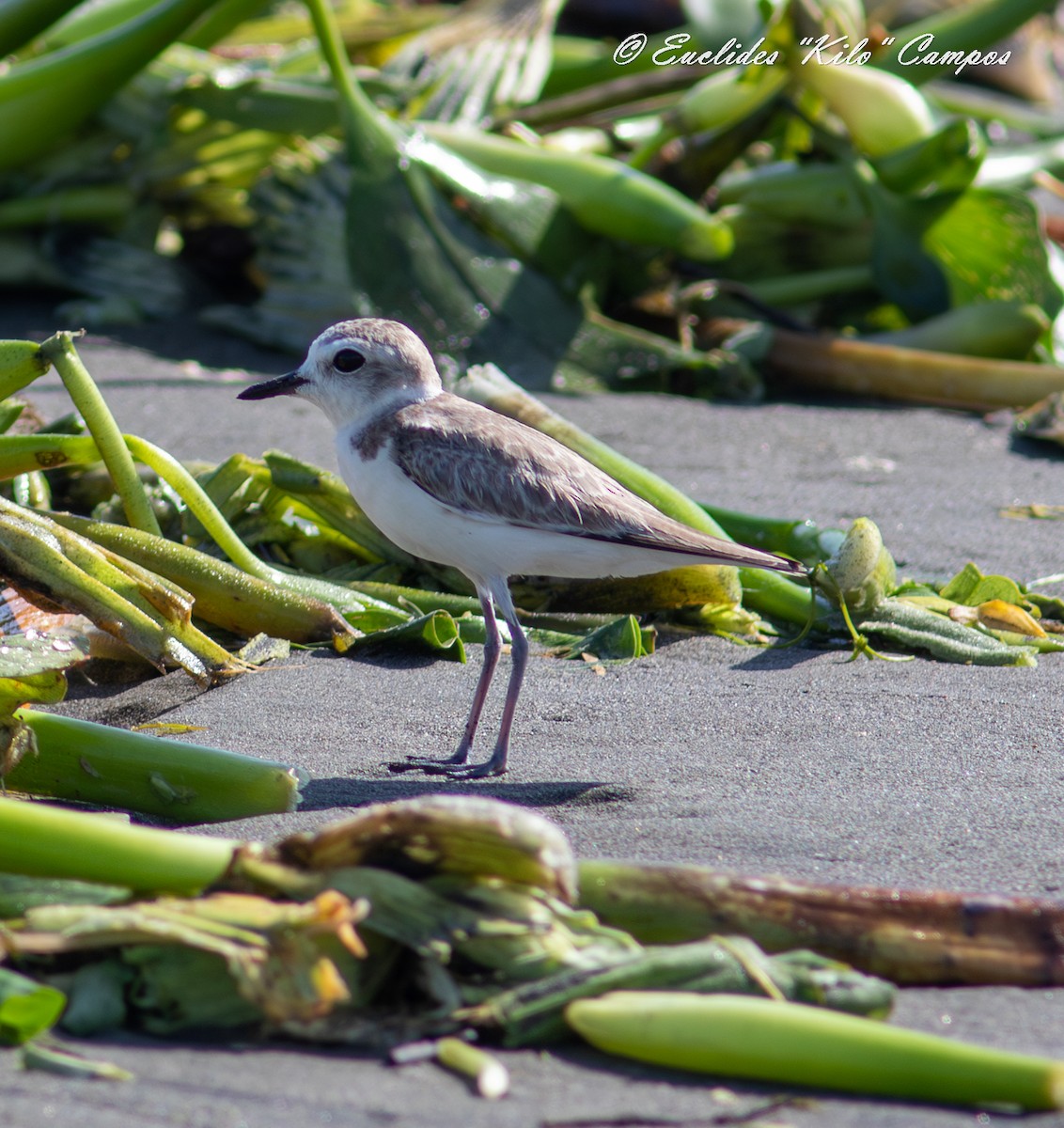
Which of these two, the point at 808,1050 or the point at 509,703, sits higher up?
the point at 808,1050

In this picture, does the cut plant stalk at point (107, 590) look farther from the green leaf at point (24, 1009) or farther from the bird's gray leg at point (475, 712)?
the green leaf at point (24, 1009)

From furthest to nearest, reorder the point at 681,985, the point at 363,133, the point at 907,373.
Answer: the point at 907,373 → the point at 363,133 → the point at 681,985

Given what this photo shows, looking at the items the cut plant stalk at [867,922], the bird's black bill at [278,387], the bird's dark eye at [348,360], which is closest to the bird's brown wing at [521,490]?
the bird's dark eye at [348,360]

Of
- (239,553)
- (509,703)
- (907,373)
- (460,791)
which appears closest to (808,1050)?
(460,791)

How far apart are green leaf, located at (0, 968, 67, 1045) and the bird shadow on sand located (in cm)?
106

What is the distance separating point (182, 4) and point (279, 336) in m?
1.90

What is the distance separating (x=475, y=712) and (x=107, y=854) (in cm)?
148

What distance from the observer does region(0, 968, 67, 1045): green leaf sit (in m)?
2.10

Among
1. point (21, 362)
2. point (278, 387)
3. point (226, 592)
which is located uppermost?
point (21, 362)

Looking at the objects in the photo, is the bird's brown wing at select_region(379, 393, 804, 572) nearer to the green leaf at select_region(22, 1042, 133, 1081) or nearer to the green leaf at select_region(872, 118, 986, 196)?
the green leaf at select_region(22, 1042, 133, 1081)

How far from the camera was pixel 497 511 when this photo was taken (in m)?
3.81

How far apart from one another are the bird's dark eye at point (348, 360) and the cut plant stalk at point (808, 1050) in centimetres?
231

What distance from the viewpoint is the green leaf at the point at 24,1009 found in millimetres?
2102

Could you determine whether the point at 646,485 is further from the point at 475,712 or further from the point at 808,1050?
the point at 808,1050
